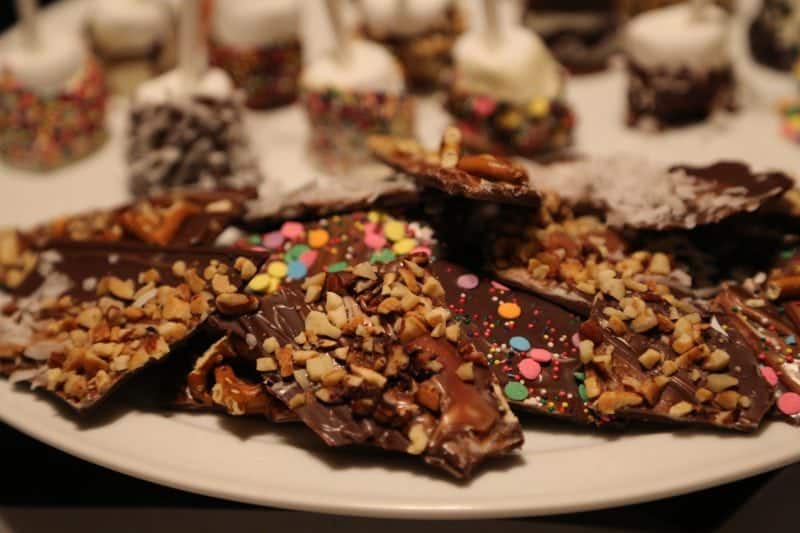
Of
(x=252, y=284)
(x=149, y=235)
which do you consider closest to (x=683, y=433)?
(x=252, y=284)

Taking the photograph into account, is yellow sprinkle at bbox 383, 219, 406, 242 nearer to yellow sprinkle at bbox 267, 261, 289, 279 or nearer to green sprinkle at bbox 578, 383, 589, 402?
yellow sprinkle at bbox 267, 261, 289, 279

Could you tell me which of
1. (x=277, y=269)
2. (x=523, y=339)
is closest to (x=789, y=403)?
(x=523, y=339)

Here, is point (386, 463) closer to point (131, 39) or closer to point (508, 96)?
point (508, 96)

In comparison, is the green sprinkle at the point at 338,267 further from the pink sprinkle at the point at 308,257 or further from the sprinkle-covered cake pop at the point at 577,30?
the sprinkle-covered cake pop at the point at 577,30

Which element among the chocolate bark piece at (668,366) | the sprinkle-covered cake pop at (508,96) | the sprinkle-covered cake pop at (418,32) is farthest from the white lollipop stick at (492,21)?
the chocolate bark piece at (668,366)

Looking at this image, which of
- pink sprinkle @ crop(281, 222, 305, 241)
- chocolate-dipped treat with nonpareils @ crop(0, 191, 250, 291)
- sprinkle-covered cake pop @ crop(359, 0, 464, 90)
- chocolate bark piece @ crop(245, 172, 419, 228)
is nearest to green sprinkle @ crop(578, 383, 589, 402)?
chocolate bark piece @ crop(245, 172, 419, 228)

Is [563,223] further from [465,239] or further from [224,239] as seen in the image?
[224,239]
